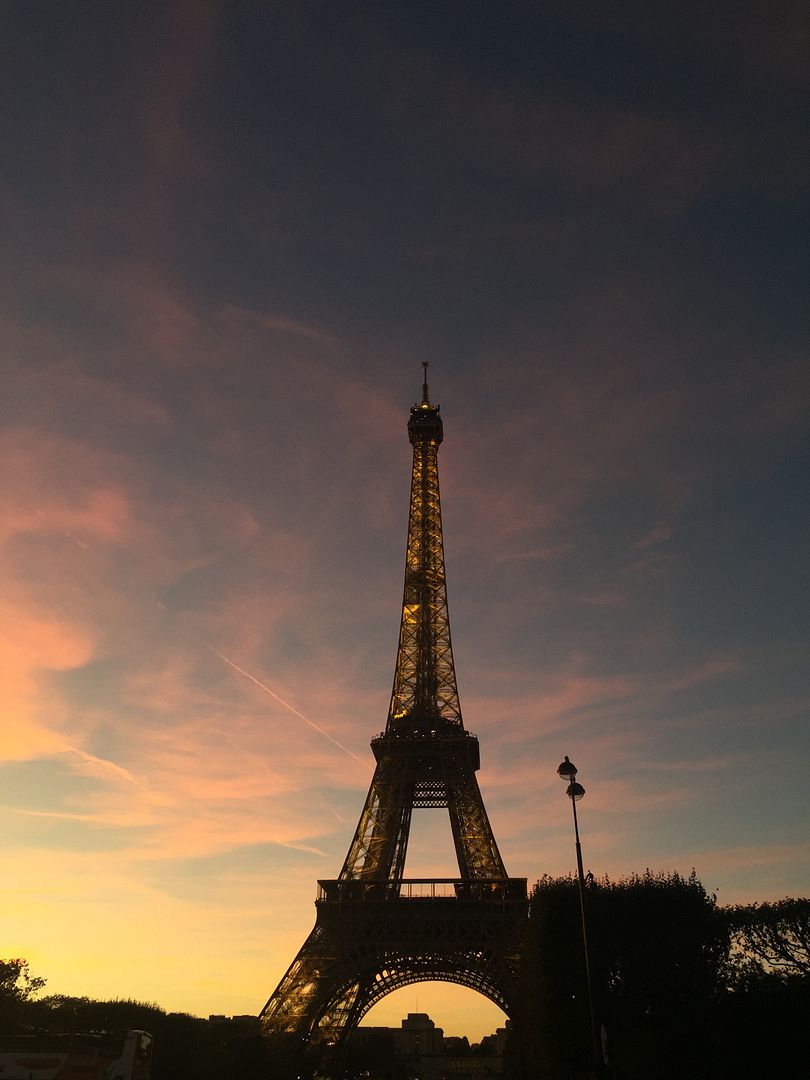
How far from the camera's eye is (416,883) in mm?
67875

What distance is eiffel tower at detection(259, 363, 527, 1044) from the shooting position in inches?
2525

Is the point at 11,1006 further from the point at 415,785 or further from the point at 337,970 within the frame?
the point at 415,785

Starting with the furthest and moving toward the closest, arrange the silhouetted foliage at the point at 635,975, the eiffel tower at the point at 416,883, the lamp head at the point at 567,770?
the eiffel tower at the point at 416,883, the silhouetted foliage at the point at 635,975, the lamp head at the point at 567,770

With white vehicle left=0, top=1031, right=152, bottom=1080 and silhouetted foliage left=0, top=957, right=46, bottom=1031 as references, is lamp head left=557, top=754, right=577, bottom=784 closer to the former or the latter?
white vehicle left=0, top=1031, right=152, bottom=1080

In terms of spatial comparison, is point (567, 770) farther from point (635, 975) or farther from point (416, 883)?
point (416, 883)

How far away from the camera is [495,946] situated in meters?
64.0

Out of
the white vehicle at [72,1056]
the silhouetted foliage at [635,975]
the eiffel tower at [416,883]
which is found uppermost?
the eiffel tower at [416,883]

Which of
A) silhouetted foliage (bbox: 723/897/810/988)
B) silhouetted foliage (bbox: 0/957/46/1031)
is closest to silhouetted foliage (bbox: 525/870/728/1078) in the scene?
silhouetted foliage (bbox: 723/897/810/988)

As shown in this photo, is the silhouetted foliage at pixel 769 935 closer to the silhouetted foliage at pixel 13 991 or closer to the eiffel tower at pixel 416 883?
the eiffel tower at pixel 416 883

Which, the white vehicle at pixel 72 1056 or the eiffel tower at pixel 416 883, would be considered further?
the eiffel tower at pixel 416 883

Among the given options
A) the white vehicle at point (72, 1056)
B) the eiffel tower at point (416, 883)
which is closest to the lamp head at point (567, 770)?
the white vehicle at point (72, 1056)

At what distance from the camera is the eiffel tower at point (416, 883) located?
2525 inches

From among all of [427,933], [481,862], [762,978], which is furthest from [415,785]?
[762,978]

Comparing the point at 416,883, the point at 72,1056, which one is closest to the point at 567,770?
the point at 72,1056
